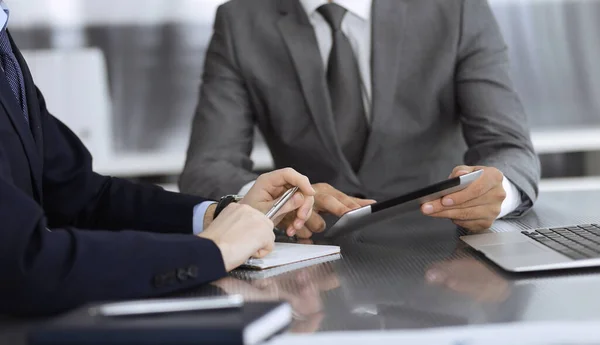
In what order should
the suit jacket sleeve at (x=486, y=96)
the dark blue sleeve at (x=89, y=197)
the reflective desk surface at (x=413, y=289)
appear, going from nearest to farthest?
the reflective desk surface at (x=413, y=289) → the dark blue sleeve at (x=89, y=197) → the suit jacket sleeve at (x=486, y=96)

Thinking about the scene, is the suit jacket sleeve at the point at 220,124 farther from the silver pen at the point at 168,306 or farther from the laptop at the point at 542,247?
the silver pen at the point at 168,306

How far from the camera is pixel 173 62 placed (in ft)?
11.8

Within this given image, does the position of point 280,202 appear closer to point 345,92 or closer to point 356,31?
point 345,92

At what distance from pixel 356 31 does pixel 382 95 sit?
0.21 meters

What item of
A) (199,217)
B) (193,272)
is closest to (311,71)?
(199,217)

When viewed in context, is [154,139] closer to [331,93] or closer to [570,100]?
[331,93]

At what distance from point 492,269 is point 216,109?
1184 millimetres

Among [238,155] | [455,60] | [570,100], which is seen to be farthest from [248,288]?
[570,100]

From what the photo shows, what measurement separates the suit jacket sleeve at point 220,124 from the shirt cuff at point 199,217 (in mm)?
422

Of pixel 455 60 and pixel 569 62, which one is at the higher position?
pixel 455 60

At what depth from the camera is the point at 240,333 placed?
77 centimetres

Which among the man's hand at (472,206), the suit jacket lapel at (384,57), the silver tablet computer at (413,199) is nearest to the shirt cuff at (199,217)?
the silver tablet computer at (413,199)

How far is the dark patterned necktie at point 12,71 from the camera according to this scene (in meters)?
1.54

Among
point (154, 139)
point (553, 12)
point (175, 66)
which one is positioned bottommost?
point (154, 139)
